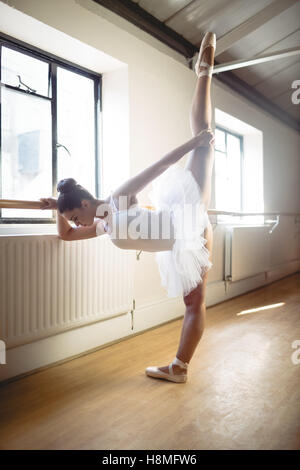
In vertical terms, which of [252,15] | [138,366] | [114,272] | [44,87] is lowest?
[138,366]

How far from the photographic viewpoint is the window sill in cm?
218

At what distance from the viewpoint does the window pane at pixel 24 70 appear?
2275 mm

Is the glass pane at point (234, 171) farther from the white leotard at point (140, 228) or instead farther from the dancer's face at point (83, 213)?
the dancer's face at point (83, 213)

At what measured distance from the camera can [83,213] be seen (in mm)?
1714

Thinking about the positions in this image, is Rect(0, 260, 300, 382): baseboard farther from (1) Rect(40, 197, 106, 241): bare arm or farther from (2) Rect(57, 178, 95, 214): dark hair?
(2) Rect(57, 178, 95, 214): dark hair

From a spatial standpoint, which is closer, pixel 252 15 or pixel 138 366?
pixel 138 366

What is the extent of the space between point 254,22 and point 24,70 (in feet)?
7.38

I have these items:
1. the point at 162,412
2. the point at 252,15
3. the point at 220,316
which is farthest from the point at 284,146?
the point at 162,412

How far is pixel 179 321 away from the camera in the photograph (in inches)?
128

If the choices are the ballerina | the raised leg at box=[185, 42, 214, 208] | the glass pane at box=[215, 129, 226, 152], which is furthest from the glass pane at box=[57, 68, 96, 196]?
the glass pane at box=[215, 129, 226, 152]

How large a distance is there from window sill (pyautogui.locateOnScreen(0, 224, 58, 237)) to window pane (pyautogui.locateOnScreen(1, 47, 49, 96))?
901mm

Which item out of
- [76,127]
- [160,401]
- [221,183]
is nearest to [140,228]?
[160,401]
